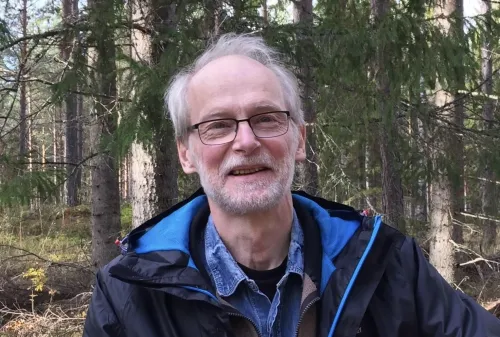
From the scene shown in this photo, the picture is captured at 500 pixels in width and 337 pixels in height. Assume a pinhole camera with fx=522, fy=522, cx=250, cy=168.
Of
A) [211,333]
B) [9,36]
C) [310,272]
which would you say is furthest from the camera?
[9,36]

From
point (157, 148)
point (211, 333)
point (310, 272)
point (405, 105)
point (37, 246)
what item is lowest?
point (37, 246)

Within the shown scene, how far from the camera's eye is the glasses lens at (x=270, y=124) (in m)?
1.96

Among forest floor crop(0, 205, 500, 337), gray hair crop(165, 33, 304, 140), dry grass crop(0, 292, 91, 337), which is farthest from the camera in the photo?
forest floor crop(0, 205, 500, 337)

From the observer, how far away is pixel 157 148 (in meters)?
4.61

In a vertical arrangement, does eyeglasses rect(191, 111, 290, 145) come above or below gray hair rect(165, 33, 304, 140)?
below

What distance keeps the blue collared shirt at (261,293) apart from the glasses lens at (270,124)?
0.43 meters

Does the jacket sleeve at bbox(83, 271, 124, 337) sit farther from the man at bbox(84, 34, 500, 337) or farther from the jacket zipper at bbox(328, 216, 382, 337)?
the jacket zipper at bbox(328, 216, 382, 337)

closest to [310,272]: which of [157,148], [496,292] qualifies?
[157,148]

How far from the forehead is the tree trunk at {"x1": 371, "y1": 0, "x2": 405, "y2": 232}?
2.79 m

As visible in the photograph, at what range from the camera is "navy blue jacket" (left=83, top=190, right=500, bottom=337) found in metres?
1.77

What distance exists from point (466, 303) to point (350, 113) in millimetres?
Answer: 3503

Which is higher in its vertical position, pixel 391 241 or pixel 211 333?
pixel 391 241

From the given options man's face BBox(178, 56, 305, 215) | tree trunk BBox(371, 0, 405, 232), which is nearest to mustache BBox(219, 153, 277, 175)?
man's face BBox(178, 56, 305, 215)

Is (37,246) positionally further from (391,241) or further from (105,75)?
(391,241)
